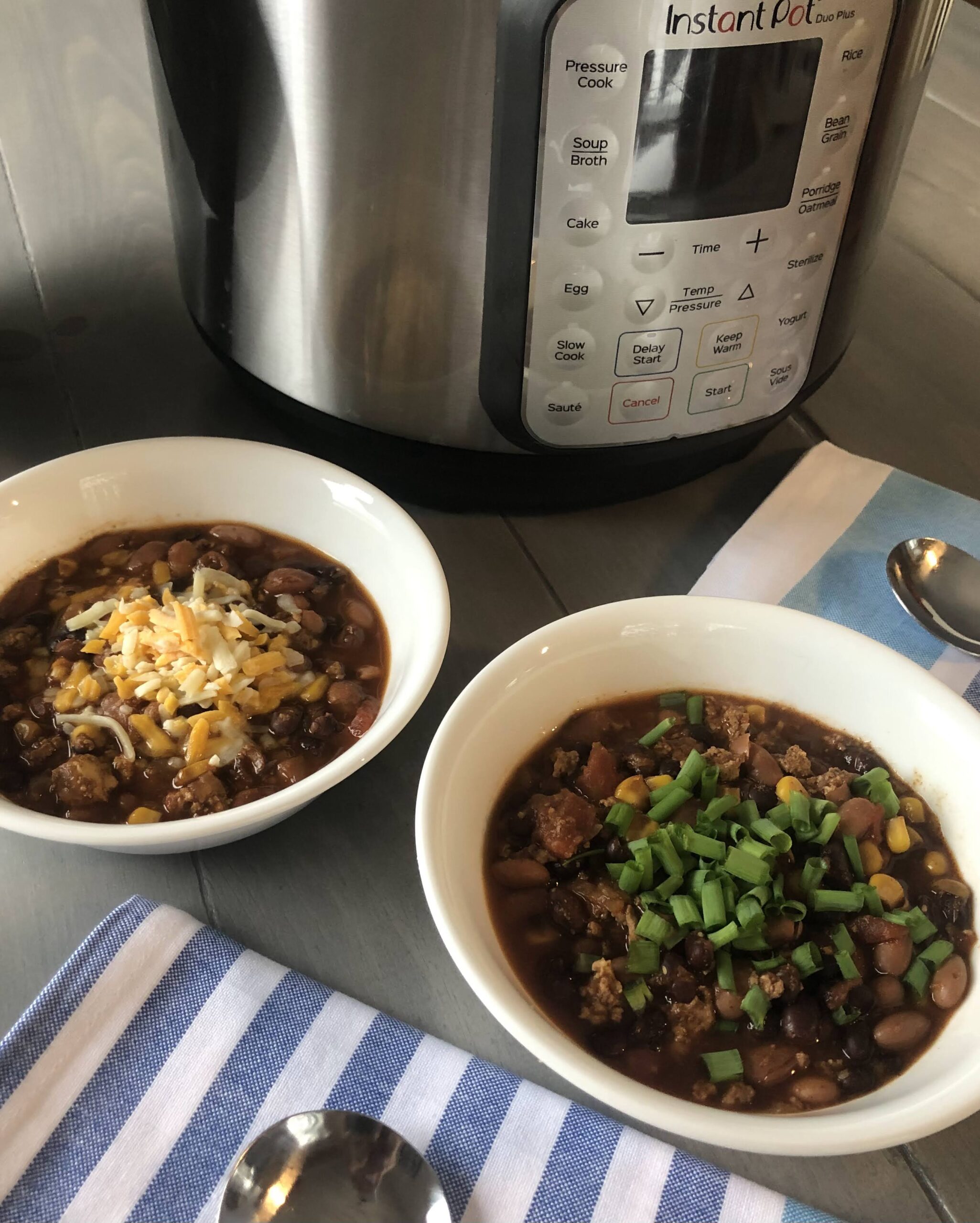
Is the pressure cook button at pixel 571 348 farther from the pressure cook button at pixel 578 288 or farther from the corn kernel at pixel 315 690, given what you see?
the corn kernel at pixel 315 690

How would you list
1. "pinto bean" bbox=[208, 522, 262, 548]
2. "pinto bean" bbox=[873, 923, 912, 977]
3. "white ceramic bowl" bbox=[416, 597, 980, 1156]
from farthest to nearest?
"pinto bean" bbox=[208, 522, 262, 548] < "pinto bean" bbox=[873, 923, 912, 977] < "white ceramic bowl" bbox=[416, 597, 980, 1156]

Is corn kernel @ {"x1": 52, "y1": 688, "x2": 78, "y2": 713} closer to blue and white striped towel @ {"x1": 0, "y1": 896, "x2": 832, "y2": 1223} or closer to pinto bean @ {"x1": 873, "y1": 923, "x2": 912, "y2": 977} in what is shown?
blue and white striped towel @ {"x1": 0, "y1": 896, "x2": 832, "y2": 1223}

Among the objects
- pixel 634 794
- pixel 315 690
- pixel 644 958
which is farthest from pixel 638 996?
pixel 315 690

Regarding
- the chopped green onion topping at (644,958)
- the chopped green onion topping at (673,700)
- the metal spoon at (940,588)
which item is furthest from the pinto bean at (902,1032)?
the metal spoon at (940,588)

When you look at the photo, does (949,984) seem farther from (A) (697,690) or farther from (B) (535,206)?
(B) (535,206)

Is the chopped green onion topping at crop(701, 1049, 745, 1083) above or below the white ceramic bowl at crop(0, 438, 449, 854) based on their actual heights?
below

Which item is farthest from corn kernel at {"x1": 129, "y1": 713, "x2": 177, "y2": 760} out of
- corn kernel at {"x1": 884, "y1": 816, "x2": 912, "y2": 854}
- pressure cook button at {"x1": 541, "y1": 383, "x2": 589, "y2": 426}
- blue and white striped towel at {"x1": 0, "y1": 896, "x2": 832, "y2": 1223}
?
corn kernel at {"x1": 884, "y1": 816, "x2": 912, "y2": 854}
